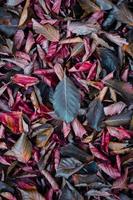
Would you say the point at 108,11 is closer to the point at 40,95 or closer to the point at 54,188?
the point at 40,95

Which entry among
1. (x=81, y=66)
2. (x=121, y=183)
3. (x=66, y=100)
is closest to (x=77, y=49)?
(x=81, y=66)

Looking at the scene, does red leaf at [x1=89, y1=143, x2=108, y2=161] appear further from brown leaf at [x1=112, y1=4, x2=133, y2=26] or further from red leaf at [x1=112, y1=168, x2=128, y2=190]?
brown leaf at [x1=112, y1=4, x2=133, y2=26]

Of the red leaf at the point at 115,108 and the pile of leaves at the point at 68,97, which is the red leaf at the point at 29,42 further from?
the red leaf at the point at 115,108

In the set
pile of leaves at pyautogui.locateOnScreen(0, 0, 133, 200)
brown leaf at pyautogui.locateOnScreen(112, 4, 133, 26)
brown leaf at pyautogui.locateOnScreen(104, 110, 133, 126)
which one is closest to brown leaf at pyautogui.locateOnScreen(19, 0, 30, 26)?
pile of leaves at pyautogui.locateOnScreen(0, 0, 133, 200)

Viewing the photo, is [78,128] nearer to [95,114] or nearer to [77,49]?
[95,114]

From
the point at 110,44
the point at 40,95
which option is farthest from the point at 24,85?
the point at 110,44

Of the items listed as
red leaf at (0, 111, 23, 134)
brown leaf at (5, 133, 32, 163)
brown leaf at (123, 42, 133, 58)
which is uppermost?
brown leaf at (123, 42, 133, 58)
